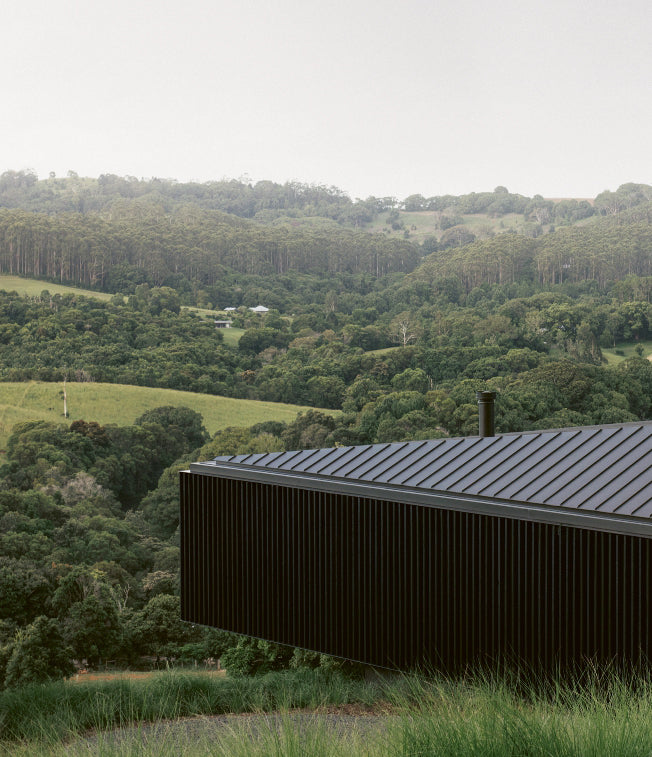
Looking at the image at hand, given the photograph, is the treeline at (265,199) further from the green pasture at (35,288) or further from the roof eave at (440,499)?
the roof eave at (440,499)

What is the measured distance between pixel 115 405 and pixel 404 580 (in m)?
44.3

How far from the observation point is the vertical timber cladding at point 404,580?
24.7 feet

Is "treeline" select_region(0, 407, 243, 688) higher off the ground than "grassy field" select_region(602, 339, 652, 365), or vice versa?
"grassy field" select_region(602, 339, 652, 365)

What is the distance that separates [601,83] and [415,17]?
50.3ft

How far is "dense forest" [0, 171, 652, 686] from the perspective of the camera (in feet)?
116

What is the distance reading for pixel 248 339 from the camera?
58125mm

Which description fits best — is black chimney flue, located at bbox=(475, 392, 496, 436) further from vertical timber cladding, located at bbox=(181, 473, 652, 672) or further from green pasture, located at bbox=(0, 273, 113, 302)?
green pasture, located at bbox=(0, 273, 113, 302)

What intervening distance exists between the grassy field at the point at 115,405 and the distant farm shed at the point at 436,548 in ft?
129

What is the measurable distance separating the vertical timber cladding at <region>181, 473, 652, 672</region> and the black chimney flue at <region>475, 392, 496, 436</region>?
1.60m

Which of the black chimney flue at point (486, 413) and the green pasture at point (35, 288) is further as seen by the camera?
the green pasture at point (35, 288)

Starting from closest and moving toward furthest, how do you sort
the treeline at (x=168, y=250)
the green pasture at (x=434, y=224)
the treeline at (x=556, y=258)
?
the treeline at (x=556, y=258), the treeline at (x=168, y=250), the green pasture at (x=434, y=224)

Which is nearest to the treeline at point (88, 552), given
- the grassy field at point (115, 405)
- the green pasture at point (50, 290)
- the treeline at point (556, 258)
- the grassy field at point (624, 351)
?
the grassy field at point (115, 405)

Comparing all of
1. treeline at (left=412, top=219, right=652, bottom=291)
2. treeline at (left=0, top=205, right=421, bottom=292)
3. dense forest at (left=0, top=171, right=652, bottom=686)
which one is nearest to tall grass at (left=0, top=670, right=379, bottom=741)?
dense forest at (left=0, top=171, right=652, bottom=686)

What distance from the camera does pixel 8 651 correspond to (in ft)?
89.0
